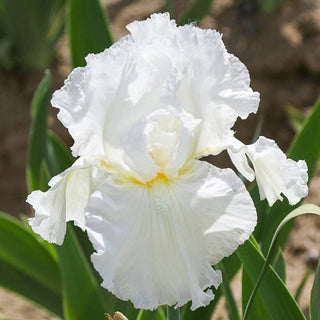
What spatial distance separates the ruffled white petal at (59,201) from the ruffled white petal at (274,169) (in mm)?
198

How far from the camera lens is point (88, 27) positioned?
1.67m

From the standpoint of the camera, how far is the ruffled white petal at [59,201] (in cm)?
93

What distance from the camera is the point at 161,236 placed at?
834 millimetres

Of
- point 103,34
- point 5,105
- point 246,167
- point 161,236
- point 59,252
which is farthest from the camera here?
point 5,105

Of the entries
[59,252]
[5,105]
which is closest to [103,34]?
[59,252]

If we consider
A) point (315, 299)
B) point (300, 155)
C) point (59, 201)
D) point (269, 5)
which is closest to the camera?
point (59, 201)

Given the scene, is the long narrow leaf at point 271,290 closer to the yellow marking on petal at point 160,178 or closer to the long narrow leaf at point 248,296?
the long narrow leaf at point 248,296

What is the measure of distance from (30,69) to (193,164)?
2.14 m

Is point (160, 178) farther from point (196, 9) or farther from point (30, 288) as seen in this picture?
point (196, 9)

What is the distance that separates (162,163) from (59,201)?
0.15m

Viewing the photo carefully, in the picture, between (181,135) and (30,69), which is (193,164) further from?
(30,69)

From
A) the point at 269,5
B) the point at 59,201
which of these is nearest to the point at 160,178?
the point at 59,201

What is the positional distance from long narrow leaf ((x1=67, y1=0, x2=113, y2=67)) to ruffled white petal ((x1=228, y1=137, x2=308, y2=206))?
82cm

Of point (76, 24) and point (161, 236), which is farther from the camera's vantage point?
point (76, 24)
